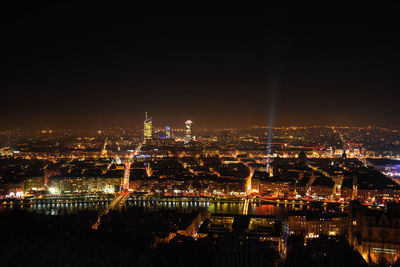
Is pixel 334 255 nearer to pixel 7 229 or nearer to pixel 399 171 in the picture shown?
pixel 7 229

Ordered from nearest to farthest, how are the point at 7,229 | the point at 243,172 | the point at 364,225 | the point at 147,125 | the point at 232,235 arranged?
the point at 7,229, the point at 364,225, the point at 232,235, the point at 243,172, the point at 147,125

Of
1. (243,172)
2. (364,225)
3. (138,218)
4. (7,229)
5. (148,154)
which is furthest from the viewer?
(148,154)

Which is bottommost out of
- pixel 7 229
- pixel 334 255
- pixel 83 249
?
pixel 334 255

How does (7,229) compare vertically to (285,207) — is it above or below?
above

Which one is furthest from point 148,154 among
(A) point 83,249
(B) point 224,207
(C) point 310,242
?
(A) point 83,249

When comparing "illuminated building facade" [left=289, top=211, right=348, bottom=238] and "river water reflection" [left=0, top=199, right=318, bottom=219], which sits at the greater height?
"illuminated building facade" [left=289, top=211, right=348, bottom=238]

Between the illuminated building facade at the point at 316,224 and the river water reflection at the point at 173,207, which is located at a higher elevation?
the illuminated building facade at the point at 316,224

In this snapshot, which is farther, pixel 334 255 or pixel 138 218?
pixel 138 218

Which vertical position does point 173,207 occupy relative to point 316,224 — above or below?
below

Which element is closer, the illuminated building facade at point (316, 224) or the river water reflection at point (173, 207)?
the illuminated building facade at point (316, 224)

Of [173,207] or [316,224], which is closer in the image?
[316,224]

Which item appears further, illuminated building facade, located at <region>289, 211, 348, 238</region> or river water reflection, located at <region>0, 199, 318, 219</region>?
river water reflection, located at <region>0, 199, 318, 219</region>
